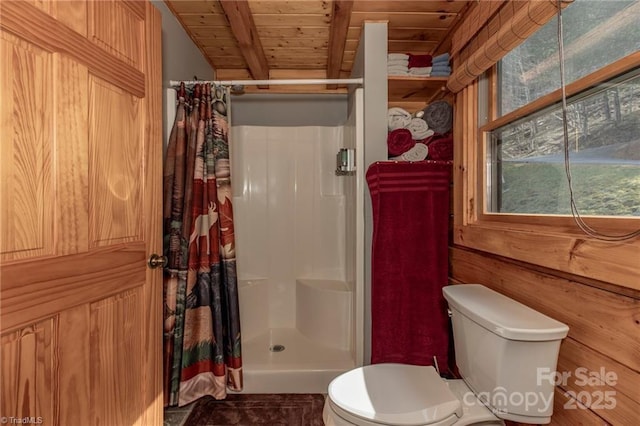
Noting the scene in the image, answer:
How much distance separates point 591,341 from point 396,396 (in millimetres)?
593

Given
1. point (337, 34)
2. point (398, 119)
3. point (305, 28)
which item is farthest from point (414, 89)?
point (305, 28)

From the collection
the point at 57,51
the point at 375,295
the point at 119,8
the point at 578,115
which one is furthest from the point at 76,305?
the point at 578,115

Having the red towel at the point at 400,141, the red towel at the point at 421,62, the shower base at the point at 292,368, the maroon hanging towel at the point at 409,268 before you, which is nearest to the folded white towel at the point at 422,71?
the red towel at the point at 421,62

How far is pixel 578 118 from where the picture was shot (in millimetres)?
1099

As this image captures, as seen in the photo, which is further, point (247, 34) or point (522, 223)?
point (247, 34)

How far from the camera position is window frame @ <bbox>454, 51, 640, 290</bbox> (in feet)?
2.86

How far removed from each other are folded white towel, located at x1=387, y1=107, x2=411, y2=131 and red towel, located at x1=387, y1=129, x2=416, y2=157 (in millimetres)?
60

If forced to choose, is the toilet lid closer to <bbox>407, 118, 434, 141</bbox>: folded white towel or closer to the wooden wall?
the wooden wall

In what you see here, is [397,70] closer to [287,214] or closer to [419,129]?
[419,129]

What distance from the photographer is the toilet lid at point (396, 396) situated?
1.02 meters

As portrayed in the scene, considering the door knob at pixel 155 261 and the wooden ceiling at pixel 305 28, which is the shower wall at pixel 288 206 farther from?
the door knob at pixel 155 261

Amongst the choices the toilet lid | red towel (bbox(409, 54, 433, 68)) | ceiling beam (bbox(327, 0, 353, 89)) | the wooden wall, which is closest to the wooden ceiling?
ceiling beam (bbox(327, 0, 353, 89))

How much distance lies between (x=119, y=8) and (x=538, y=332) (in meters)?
1.70

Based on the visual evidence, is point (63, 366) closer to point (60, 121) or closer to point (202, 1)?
point (60, 121)
